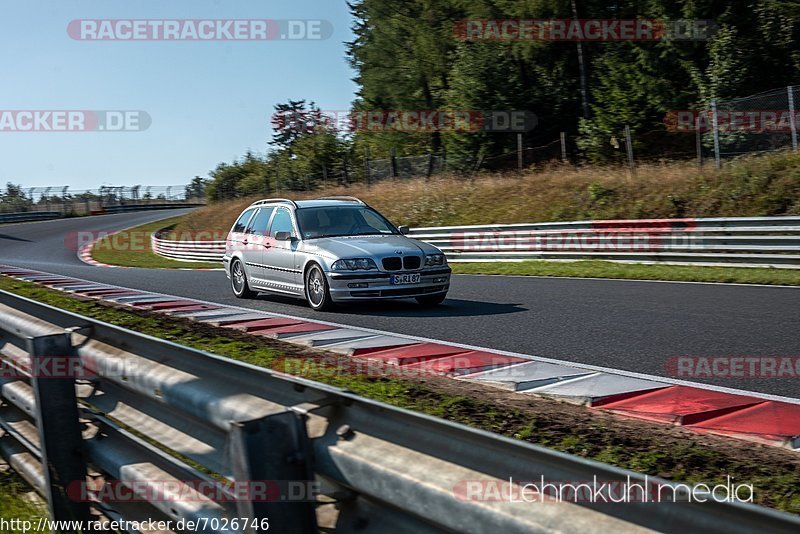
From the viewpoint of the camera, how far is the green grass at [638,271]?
13844mm

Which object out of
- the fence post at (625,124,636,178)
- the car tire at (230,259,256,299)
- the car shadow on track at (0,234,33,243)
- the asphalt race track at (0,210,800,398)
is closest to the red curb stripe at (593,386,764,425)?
the asphalt race track at (0,210,800,398)

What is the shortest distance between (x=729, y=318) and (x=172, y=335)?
20.0 feet

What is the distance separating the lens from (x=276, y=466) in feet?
7.84

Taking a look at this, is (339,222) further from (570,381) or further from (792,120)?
(792,120)

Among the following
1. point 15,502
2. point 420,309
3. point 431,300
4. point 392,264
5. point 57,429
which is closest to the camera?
point 57,429

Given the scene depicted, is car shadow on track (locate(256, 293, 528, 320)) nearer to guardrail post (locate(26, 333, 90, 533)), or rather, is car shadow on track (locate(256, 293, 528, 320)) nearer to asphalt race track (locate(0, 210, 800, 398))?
asphalt race track (locate(0, 210, 800, 398))

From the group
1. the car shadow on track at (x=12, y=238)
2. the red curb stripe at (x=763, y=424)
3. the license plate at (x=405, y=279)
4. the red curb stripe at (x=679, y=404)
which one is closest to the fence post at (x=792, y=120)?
the license plate at (x=405, y=279)

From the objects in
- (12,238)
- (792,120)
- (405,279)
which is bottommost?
(405,279)

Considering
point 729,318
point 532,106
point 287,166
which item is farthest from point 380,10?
point 729,318

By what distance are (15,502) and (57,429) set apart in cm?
124

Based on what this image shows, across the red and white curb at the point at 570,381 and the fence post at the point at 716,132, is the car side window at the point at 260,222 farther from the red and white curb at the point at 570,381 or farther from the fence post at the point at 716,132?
the fence post at the point at 716,132

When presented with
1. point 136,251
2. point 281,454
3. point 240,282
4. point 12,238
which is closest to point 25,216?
point 12,238

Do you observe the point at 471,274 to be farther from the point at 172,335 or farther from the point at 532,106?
the point at 532,106

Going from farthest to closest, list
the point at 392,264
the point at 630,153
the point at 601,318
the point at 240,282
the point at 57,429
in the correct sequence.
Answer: the point at 630,153, the point at 240,282, the point at 392,264, the point at 601,318, the point at 57,429
